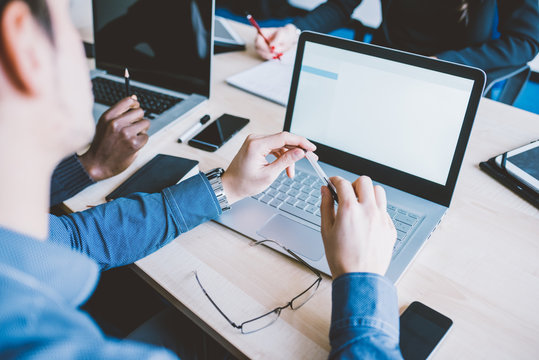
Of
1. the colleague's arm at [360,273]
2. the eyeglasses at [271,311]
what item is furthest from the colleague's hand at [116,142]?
the colleague's arm at [360,273]

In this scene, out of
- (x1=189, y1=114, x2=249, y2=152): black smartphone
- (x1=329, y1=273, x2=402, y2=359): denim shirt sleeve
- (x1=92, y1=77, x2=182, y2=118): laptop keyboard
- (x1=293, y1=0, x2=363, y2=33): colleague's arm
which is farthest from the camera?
(x1=293, y1=0, x2=363, y2=33): colleague's arm

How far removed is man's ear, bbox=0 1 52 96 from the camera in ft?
1.07

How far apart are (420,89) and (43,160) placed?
26.1 inches

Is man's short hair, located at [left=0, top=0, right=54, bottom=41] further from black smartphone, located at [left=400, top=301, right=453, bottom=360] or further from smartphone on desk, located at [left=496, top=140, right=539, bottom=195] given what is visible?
smartphone on desk, located at [left=496, top=140, right=539, bottom=195]

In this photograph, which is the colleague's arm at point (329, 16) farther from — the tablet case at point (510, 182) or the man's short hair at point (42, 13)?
the man's short hair at point (42, 13)

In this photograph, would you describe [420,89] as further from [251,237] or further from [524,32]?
[524,32]

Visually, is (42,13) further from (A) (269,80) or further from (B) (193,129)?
(A) (269,80)

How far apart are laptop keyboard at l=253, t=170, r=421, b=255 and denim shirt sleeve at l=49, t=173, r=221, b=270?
0.13 metres

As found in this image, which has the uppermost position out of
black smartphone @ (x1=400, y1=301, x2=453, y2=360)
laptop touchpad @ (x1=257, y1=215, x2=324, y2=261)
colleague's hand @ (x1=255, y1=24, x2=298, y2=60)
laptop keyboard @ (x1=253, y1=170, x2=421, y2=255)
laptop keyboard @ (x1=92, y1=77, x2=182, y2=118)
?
colleague's hand @ (x1=255, y1=24, x2=298, y2=60)

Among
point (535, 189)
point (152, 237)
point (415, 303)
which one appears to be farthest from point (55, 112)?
point (535, 189)

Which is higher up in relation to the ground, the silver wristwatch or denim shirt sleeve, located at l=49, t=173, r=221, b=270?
the silver wristwatch

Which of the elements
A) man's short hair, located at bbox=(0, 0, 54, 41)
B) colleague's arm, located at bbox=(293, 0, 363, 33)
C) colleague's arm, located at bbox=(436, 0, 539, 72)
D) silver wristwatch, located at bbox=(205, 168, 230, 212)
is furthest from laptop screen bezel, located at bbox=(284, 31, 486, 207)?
colleague's arm, located at bbox=(293, 0, 363, 33)

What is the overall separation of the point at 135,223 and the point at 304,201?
339 millimetres

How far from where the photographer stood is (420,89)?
0.75 metres
